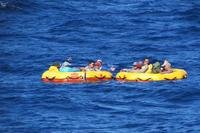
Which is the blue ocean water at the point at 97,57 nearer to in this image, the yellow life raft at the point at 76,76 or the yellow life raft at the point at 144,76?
the yellow life raft at the point at 76,76

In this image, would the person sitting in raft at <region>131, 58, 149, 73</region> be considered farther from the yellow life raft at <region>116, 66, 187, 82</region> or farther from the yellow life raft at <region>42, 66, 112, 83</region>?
the yellow life raft at <region>42, 66, 112, 83</region>

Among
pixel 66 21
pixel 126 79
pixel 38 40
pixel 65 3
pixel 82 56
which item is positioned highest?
pixel 65 3

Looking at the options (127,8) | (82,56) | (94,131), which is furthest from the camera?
(127,8)

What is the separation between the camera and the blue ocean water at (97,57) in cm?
4859

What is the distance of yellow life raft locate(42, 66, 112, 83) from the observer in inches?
2160

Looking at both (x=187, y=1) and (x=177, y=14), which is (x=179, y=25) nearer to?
(x=177, y=14)

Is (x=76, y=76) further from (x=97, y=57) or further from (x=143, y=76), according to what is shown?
(x=97, y=57)

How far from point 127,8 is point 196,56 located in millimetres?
19842

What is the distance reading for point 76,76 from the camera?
181ft

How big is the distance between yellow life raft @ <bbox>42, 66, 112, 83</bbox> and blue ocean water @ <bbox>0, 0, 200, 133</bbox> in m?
0.42

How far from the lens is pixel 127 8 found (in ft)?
275

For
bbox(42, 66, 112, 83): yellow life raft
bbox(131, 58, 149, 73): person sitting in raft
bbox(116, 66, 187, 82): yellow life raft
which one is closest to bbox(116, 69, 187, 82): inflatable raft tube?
bbox(116, 66, 187, 82): yellow life raft

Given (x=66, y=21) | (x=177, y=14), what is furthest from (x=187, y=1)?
(x=66, y=21)

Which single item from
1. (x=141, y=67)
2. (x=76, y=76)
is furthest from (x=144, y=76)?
(x=76, y=76)
